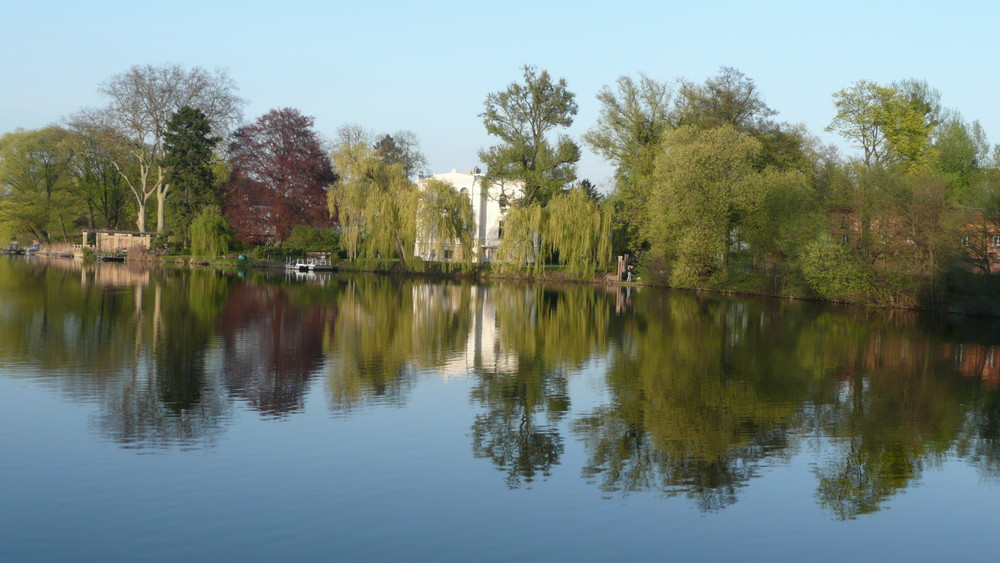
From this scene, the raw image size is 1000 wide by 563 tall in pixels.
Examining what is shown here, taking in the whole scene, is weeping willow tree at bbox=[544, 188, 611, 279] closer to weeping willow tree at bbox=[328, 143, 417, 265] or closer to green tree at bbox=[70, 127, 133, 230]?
weeping willow tree at bbox=[328, 143, 417, 265]

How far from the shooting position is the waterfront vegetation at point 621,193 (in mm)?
39875

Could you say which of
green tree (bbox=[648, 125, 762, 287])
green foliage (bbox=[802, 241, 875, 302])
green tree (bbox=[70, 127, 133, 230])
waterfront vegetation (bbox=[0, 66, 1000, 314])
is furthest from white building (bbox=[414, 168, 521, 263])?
green tree (bbox=[70, 127, 133, 230])

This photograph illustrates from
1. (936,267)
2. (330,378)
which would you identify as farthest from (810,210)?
(330,378)

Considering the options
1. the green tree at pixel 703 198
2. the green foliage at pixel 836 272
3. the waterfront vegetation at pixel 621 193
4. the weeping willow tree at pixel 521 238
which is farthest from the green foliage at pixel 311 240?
the green foliage at pixel 836 272

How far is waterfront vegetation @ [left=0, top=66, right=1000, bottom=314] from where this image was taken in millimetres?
39875

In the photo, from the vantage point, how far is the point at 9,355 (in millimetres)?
17422

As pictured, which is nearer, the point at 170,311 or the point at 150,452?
the point at 150,452

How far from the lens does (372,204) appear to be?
56.7 meters

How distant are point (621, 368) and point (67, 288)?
2720cm

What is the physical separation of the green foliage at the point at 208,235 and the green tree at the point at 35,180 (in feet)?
73.1

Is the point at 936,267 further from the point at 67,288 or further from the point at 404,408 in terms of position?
the point at 67,288

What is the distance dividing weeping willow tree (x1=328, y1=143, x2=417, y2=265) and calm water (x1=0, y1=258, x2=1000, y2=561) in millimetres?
32666

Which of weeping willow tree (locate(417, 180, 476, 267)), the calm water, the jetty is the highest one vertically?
weeping willow tree (locate(417, 180, 476, 267))

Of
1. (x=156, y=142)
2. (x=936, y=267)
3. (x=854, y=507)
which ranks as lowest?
(x=854, y=507)
